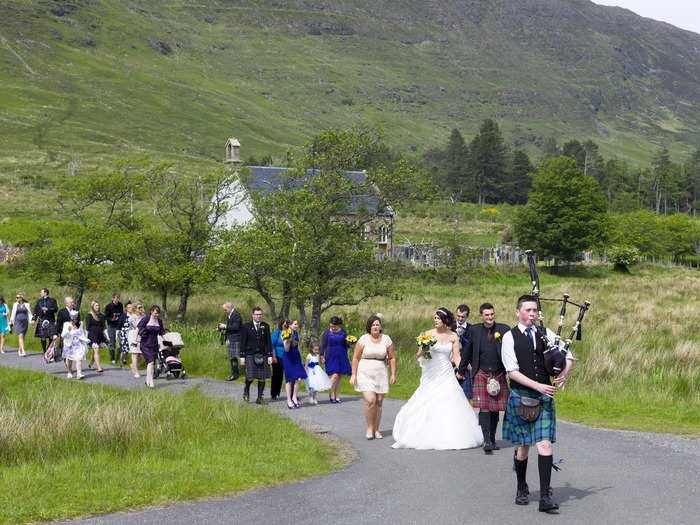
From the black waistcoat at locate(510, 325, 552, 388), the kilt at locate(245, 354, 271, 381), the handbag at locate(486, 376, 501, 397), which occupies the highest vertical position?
the black waistcoat at locate(510, 325, 552, 388)

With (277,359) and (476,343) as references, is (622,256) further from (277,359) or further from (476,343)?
(476,343)

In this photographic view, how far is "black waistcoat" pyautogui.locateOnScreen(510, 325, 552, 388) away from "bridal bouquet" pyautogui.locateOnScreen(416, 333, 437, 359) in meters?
3.25

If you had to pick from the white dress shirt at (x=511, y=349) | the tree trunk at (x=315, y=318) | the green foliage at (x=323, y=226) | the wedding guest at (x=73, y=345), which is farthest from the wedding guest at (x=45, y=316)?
the white dress shirt at (x=511, y=349)

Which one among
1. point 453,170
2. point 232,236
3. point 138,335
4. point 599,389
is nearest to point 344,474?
point 599,389

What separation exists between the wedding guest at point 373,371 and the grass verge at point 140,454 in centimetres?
100

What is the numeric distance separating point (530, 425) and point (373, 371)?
443 cm

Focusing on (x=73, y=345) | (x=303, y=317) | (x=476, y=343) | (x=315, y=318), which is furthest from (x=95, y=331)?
(x=476, y=343)

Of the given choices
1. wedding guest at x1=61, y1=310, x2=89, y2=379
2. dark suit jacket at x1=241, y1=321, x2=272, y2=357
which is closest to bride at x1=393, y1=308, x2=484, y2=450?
dark suit jacket at x1=241, y1=321, x2=272, y2=357

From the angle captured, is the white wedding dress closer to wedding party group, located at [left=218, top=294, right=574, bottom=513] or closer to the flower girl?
wedding party group, located at [left=218, top=294, right=574, bottom=513]

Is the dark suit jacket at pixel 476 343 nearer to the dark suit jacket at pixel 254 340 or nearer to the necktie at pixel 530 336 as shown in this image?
the necktie at pixel 530 336

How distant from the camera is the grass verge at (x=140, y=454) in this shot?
8312 mm

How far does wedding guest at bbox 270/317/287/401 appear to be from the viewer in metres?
15.7

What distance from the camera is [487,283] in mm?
50594

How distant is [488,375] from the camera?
1088cm
